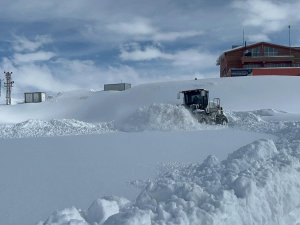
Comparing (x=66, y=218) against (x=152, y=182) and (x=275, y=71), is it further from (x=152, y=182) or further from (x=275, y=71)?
(x=275, y=71)

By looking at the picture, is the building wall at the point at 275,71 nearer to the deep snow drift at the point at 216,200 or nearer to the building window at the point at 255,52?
the building window at the point at 255,52

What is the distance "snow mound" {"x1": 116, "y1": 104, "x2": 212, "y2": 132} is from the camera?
18.8m

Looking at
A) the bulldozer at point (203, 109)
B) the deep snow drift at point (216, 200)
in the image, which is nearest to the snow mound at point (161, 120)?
the bulldozer at point (203, 109)

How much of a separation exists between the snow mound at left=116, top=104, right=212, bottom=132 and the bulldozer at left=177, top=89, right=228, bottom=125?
1.50 ft

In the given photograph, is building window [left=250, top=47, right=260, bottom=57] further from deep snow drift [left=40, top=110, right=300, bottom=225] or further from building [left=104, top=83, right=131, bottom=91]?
deep snow drift [left=40, top=110, right=300, bottom=225]

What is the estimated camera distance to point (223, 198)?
13.3ft

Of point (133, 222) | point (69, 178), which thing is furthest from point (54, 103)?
point (133, 222)

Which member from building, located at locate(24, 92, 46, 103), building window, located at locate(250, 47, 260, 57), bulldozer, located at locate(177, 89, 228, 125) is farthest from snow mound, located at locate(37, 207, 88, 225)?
building window, located at locate(250, 47, 260, 57)

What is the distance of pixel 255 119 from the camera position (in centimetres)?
2291

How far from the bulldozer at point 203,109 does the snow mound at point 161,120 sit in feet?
1.50

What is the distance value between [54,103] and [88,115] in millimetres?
7495

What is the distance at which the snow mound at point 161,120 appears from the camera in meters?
18.8

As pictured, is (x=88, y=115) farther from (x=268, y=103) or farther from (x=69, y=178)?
(x=69, y=178)

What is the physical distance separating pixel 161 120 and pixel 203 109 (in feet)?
7.79
